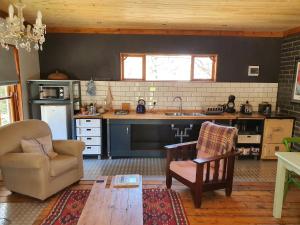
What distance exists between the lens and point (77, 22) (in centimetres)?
409

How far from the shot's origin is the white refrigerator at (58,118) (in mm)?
4352

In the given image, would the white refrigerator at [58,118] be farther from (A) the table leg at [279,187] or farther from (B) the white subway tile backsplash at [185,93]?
(A) the table leg at [279,187]

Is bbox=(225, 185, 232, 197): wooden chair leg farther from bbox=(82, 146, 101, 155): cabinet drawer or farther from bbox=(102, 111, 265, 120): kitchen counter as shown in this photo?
bbox=(82, 146, 101, 155): cabinet drawer

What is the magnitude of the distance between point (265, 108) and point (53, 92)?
13.7ft

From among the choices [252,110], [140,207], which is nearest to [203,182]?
[140,207]

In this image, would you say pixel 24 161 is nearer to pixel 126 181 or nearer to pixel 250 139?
pixel 126 181

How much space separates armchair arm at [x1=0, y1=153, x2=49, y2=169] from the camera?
2.72 m

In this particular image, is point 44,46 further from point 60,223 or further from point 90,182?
point 60,223

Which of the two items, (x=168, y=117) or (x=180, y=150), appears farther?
(x=168, y=117)

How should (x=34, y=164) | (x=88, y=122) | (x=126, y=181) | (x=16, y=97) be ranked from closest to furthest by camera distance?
(x=126, y=181), (x=34, y=164), (x=16, y=97), (x=88, y=122)

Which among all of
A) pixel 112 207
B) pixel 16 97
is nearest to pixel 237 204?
pixel 112 207

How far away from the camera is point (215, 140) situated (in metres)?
3.19

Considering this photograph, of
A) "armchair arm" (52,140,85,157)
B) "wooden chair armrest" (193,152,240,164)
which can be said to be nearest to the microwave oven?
"armchair arm" (52,140,85,157)

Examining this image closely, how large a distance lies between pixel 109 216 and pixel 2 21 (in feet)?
10.4
